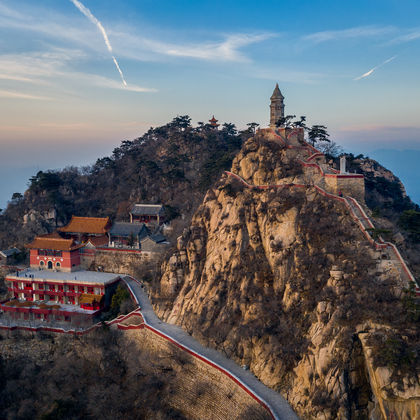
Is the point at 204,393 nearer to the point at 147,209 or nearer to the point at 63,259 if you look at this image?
the point at 63,259

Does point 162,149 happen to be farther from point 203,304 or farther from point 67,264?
point 203,304

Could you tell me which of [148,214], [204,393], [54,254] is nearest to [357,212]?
[204,393]

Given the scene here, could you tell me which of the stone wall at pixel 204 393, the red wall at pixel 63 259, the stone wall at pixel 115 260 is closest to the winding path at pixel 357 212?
the stone wall at pixel 204 393

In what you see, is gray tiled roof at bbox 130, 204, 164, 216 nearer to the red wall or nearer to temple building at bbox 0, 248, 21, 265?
the red wall

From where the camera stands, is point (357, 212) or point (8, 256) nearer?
point (357, 212)

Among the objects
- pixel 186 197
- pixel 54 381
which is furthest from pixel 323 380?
pixel 186 197

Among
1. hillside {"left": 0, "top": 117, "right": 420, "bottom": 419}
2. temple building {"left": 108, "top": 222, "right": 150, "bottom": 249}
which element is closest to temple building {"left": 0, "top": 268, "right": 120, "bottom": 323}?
temple building {"left": 108, "top": 222, "right": 150, "bottom": 249}
